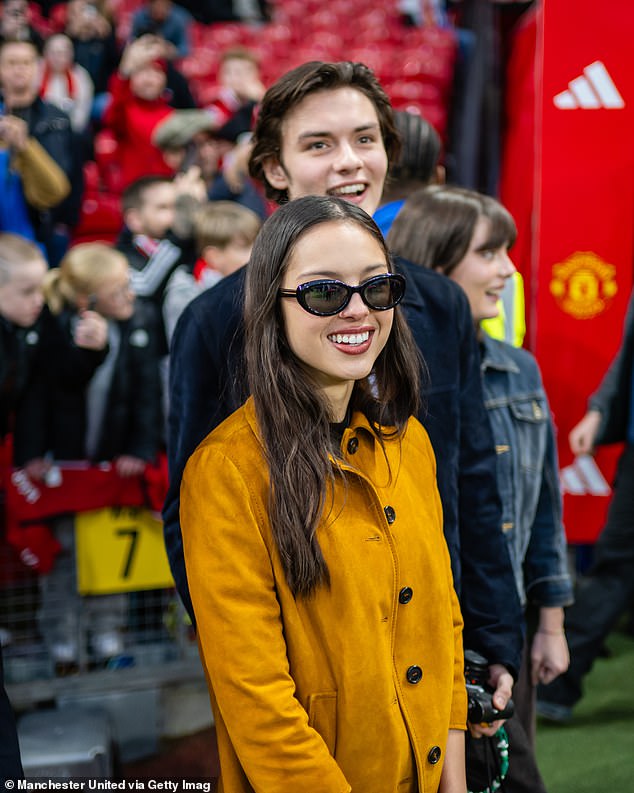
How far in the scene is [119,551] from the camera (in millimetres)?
Answer: 3658

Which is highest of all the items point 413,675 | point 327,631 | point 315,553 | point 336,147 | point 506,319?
point 336,147

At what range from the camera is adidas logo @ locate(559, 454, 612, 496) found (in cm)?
424

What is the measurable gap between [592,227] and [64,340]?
2.10 m

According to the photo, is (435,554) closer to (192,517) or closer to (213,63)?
(192,517)

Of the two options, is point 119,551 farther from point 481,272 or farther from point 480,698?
point 480,698

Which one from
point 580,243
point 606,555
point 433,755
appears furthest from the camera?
point 580,243

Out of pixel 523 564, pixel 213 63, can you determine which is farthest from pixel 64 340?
pixel 213 63

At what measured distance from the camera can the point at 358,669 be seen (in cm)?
165

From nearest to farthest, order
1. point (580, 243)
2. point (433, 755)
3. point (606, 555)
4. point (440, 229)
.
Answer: point (433, 755), point (440, 229), point (606, 555), point (580, 243)

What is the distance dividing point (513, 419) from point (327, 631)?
997 mm

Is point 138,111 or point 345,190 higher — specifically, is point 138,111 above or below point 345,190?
above

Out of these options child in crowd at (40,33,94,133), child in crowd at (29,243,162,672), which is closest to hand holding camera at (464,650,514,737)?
child in crowd at (29,243,162,672)

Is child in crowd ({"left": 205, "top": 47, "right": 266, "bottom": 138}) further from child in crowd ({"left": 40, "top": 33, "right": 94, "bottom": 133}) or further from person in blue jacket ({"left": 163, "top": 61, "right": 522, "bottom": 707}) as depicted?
person in blue jacket ({"left": 163, "top": 61, "right": 522, "bottom": 707})

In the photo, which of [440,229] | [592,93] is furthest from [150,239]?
[440,229]
